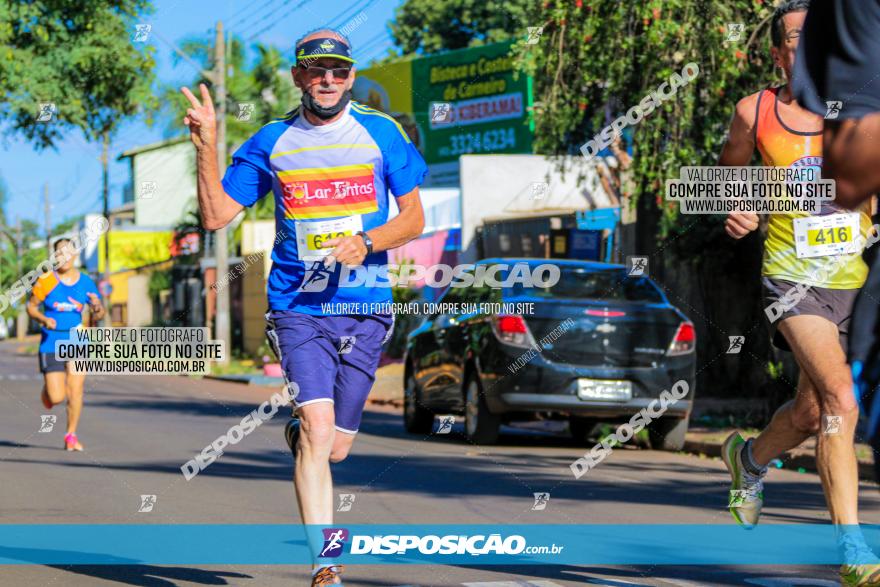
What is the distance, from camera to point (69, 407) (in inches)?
488

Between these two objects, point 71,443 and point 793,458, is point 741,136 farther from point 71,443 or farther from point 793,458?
point 71,443

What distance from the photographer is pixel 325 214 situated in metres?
5.60

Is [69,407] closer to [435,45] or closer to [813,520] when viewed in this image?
[813,520]

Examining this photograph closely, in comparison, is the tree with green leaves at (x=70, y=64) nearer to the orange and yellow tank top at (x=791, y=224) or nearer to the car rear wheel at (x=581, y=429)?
the car rear wheel at (x=581, y=429)

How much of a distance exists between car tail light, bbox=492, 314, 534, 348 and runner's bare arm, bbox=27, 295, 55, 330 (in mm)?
3976

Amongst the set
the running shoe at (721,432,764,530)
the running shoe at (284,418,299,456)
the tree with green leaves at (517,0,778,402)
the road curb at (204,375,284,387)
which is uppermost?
the tree with green leaves at (517,0,778,402)

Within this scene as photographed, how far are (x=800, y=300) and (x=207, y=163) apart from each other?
7.73 ft

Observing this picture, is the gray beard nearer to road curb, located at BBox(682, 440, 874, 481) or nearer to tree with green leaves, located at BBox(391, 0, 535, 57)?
road curb, located at BBox(682, 440, 874, 481)

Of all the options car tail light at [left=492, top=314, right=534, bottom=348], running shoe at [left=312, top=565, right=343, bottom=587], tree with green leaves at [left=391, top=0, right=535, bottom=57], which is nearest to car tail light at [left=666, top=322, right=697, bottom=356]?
car tail light at [left=492, top=314, right=534, bottom=348]

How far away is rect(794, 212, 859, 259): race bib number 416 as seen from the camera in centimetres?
571

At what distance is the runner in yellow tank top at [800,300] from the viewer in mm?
5258

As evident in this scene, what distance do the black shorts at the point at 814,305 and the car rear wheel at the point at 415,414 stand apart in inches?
351

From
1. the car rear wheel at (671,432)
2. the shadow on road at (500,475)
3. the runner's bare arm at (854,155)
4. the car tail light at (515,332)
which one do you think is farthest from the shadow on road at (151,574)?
the car rear wheel at (671,432)

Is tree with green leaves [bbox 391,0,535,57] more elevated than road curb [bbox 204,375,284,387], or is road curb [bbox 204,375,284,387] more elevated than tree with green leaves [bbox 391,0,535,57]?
tree with green leaves [bbox 391,0,535,57]
